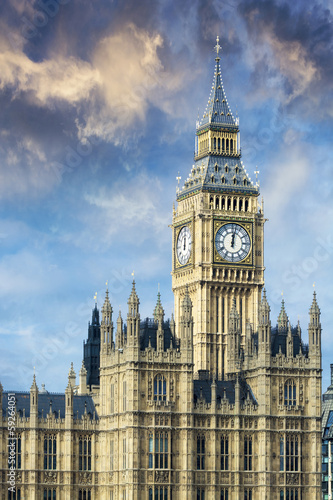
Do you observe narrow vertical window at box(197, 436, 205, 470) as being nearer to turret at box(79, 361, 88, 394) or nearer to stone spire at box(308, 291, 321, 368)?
stone spire at box(308, 291, 321, 368)

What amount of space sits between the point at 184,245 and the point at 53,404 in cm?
3233

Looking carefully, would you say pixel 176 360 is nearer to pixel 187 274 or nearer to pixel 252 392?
pixel 252 392

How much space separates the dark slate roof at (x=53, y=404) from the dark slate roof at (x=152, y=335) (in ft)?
31.8

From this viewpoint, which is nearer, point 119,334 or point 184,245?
point 119,334

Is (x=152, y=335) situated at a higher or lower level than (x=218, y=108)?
lower

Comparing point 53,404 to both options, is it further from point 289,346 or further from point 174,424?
point 289,346

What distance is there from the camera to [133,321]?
142 m

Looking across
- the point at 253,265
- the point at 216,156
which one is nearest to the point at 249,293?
the point at 253,265

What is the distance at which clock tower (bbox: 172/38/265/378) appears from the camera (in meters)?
167

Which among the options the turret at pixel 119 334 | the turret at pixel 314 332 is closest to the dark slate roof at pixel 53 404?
the turret at pixel 119 334

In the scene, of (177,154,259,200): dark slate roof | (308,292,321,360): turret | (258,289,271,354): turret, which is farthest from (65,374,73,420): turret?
(177,154,259,200): dark slate roof

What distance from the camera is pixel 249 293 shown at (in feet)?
554

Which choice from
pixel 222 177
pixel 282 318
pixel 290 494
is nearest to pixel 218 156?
pixel 222 177

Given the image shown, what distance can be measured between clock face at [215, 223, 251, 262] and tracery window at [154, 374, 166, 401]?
30.0 meters
